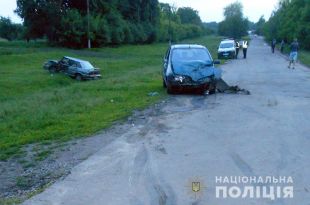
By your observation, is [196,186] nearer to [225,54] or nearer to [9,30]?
[225,54]

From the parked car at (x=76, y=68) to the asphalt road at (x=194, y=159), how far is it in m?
18.5

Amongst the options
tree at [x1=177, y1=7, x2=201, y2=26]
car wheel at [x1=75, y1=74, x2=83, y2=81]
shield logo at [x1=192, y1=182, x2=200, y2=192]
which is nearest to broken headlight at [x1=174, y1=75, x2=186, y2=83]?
shield logo at [x1=192, y1=182, x2=200, y2=192]

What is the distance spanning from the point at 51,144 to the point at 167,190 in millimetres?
3853

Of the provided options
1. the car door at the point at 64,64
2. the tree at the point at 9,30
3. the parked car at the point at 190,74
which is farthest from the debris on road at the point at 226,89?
the tree at the point at 9,30

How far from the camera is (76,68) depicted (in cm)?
3222

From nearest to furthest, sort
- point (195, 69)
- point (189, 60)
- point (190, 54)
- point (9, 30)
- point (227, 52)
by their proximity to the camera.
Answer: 1. point (195, 69)
2. point (189, 60)
3. point (190, 54)
4. point (227, 52)
5. point (9, 30)

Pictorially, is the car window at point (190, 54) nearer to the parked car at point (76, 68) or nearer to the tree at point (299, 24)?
the parked car at point (76, 68)

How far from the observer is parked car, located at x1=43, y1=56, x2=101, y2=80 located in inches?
1231

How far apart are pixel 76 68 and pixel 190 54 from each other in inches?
631

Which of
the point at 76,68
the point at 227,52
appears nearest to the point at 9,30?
the point at 227,52

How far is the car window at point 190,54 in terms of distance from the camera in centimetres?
1734

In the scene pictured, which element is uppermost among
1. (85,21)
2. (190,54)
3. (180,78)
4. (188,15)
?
(188,15)

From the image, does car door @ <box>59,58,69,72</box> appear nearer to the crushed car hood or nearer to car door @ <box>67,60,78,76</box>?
car door @ <box>67,60,78,76</box>

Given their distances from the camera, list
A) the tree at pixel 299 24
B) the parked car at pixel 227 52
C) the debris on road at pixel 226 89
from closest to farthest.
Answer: the debris on road at pixel 226 89 < the parked car at pixel 227 52 < the tree at pixel 299 24
